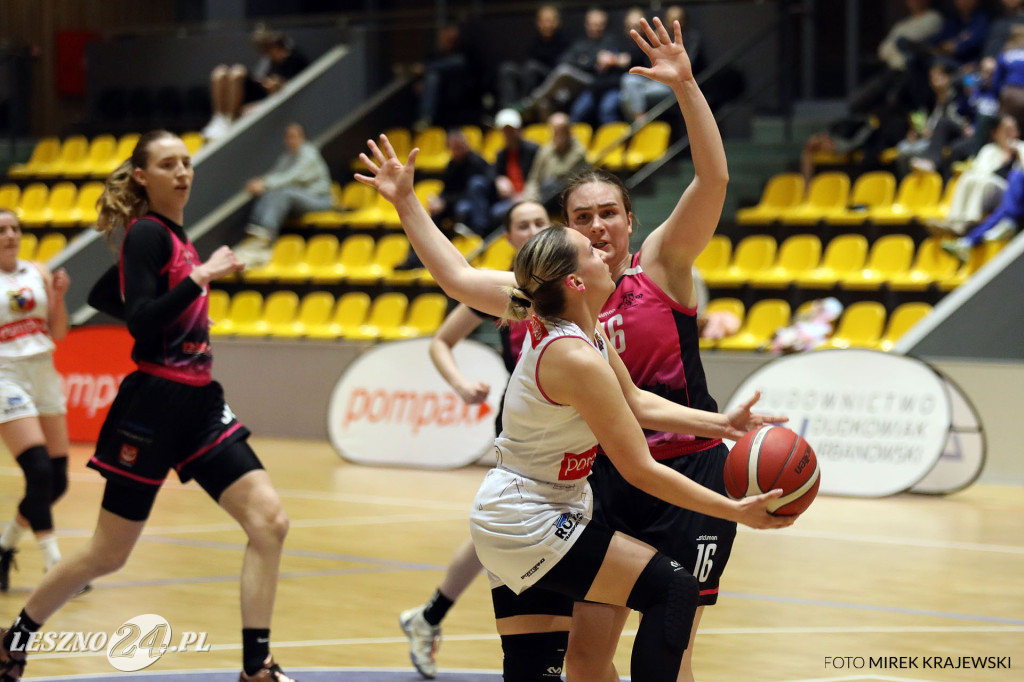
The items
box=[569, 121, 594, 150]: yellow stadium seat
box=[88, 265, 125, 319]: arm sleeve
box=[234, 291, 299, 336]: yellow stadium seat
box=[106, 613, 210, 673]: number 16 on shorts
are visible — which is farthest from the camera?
box=[569, 121, 594, 150]: yellow stadium seat

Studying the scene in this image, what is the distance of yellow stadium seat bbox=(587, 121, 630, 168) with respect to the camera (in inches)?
522

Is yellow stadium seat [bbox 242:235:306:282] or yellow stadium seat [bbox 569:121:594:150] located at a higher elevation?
yellow stadium seat [bbox 569:121:594:150]

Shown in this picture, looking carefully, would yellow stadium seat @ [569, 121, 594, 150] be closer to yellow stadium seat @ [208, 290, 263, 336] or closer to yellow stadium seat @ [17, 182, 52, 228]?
yellow stadium seat @ [208, 290, 263, 336]

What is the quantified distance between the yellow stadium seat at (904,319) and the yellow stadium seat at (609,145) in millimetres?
3536

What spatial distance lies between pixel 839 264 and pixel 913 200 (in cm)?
99

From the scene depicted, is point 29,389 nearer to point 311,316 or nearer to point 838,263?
point 311,316

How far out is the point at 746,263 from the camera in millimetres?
12344

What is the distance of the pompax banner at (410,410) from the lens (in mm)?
10562

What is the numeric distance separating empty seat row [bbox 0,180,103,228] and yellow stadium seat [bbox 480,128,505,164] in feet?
14.6

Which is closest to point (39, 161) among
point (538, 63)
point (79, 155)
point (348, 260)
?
point (79, 155)

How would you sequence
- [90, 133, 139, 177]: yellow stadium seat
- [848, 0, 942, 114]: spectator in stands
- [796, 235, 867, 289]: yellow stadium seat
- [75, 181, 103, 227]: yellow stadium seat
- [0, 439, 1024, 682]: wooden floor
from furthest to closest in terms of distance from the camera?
[90, 133, 139, 177]: yellow stadium seat, [75, 181, 103, 227]: yellow stadium seat, [848, 0, 942, 114]: spectator in stands, [796, 235, 867, 289]: yellow stadium seat, [0, 439, 1024, 682]: wooden floor

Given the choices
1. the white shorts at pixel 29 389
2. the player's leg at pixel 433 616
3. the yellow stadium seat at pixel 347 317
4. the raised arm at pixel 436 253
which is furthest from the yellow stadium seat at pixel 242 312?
the raised arm at pixel 436 253

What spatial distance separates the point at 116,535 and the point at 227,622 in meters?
1.26

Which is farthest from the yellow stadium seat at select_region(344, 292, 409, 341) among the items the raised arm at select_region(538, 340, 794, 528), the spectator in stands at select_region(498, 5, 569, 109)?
the raised arm at select_region(538, 340, 794, 528)
